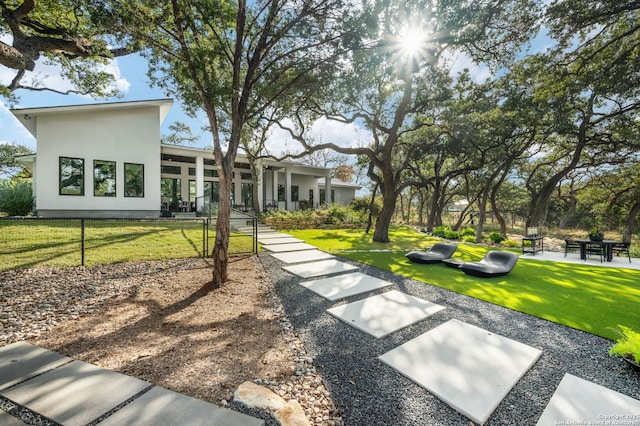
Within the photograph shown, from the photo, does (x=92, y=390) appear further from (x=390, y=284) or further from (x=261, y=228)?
(x=261, y=228)

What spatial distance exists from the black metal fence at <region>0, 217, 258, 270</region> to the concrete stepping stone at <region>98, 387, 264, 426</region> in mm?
4463

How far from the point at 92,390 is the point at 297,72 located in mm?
6910

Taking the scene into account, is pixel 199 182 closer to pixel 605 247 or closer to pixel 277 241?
pixel 277 241

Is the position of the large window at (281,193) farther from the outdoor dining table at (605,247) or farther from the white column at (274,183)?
the outdoor dining table at (605,247)

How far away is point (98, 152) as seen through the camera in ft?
38.2

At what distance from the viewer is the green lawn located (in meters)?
3.86

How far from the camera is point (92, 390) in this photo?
6.70ft

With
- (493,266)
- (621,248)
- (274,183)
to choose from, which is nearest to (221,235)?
(493,266)

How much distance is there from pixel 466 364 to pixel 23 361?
4.29 m

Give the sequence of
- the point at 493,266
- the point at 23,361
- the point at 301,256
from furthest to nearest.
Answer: the point at 301,256 < the point at 493,266 < the point at 23,361

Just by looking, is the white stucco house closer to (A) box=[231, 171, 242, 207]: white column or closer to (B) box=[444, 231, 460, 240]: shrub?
(A) box=[231, 171, 242, 207]: white column

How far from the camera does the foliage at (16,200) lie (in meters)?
11.4

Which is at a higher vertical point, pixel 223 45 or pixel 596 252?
pixel 223 45

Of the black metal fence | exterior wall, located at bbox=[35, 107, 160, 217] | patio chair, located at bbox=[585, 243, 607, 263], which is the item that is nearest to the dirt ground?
the black metal fence
